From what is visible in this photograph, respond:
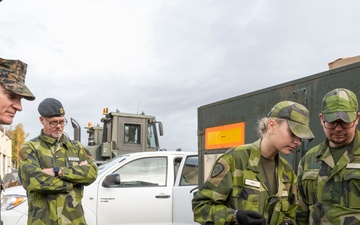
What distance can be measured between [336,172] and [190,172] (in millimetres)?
3927

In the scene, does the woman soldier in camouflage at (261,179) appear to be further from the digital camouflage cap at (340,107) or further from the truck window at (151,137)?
the truck window at (151,137)

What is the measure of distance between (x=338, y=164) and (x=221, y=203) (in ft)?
2.22

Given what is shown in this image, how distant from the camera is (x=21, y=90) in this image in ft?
6.15

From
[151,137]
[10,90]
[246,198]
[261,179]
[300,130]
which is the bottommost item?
[246,198]

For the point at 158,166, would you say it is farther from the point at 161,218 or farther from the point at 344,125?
the point at 344,125

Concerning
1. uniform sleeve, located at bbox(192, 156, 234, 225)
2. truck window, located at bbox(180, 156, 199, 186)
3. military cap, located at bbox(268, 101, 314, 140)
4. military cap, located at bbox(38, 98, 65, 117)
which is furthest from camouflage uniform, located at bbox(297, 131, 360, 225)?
truck window, located at bbox(180, 156, 199, 186)

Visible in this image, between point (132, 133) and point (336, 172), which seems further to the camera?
point (132, 133)

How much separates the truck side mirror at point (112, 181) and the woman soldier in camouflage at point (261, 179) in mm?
3189

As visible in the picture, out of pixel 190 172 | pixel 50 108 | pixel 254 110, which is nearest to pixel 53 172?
pixel 50 108

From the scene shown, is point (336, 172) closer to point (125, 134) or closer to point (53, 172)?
point (53, 172)

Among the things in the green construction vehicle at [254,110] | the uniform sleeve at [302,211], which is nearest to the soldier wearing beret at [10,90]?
the uniform sleeve at [302,211]

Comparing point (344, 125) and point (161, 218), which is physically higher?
point (344, 125)

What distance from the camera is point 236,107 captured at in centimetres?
424

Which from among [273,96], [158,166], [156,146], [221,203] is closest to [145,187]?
[158,166]
